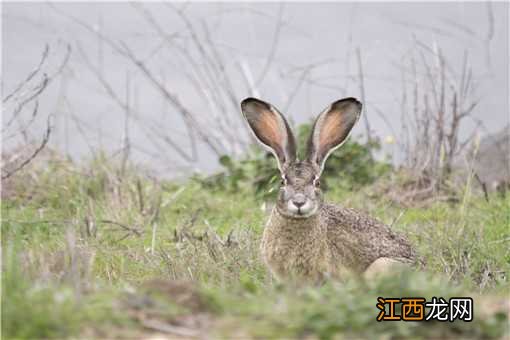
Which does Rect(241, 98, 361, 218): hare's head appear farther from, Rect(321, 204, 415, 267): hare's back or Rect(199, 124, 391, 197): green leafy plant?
Rect(199, 124, 391, 197): green leafy plant

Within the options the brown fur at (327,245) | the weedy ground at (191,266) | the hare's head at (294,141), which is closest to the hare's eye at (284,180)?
the hare's head at (294,141)

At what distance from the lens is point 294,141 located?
6.08m

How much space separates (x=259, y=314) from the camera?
3.67 metres

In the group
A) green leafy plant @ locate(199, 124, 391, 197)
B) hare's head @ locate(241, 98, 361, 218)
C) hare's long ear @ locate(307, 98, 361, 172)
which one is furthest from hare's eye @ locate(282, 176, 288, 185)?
green leafy plant @ locate(199, 124, 391, 197)

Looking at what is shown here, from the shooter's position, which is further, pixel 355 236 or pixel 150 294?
pixel 355 236

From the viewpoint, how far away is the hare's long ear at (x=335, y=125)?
6.30 metres

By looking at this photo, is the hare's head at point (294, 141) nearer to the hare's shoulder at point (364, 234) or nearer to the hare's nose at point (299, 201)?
the hare's nose at point (299, 201)

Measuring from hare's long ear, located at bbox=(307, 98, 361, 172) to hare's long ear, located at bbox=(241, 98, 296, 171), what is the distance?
0.87 feet

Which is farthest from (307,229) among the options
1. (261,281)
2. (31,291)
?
(31,291)

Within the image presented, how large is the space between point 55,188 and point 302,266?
5.10 meters

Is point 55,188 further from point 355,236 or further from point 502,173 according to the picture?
point 502,173

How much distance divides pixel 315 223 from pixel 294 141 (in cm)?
59

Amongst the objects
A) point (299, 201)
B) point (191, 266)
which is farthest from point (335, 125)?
point (191, 266)

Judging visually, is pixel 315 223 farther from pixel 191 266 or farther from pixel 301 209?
pixel 191 266
